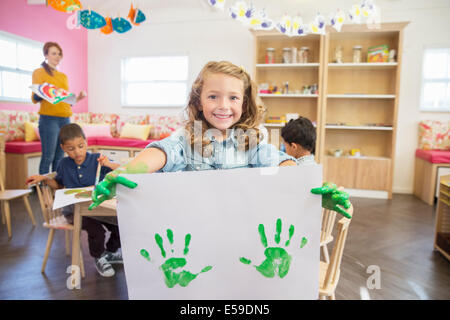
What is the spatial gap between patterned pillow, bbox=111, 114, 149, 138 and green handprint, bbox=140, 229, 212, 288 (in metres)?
5.37

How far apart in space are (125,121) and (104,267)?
430cm

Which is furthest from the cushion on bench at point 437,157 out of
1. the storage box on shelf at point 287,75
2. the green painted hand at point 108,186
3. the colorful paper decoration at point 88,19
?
the green painted hand at point 108,186

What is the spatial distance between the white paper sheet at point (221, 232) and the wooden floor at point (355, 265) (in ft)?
4.02

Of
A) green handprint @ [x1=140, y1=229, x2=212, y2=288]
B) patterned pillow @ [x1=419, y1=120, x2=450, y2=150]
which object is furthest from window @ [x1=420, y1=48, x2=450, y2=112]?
green handprint @ [x1=140, y1=229, x2=212, y2=288]

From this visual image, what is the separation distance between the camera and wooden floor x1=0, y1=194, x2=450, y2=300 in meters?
1.86

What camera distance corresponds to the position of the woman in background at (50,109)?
128 inches

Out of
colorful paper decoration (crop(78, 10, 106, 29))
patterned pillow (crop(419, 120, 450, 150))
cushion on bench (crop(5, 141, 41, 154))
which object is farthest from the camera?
patterned pillow (crop(419, 120, 450, 150))

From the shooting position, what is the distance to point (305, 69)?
4875 millimetres

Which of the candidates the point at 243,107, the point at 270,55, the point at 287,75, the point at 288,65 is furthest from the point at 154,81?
the point at 243,107

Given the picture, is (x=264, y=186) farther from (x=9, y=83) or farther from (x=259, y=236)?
(x=9, y=83)

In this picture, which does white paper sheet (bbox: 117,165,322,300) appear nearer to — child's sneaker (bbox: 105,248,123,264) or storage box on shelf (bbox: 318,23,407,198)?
child's sneaker (bbox: 105,248,123,264)

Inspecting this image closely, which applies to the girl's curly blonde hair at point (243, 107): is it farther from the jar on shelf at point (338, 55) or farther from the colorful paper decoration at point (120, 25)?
the jar on shelf at point (338, 55)

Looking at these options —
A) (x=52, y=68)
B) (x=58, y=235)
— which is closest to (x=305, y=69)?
(x=52, y=68)
